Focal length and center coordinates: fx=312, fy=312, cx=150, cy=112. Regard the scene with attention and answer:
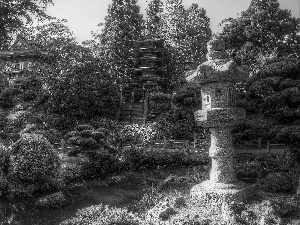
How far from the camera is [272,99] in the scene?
1509cm

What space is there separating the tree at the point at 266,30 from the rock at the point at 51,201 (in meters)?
20.5

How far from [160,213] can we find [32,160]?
4.99 metres

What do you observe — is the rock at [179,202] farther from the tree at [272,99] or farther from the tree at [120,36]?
the tree at [120,36]

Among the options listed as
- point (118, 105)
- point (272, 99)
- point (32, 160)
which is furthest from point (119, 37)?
point (32, 160)

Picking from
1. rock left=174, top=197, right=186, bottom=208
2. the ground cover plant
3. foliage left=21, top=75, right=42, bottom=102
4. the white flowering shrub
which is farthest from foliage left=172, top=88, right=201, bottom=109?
foliage left=21, top=75, right=42, bottom=102

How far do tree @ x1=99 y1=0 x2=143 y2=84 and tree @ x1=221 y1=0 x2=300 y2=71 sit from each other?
30.1 feet

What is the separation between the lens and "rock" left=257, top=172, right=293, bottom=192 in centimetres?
1020

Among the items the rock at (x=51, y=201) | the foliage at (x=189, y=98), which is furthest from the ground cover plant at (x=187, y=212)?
the foliage at (x=189, y=98)

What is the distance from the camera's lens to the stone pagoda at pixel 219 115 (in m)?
8.23

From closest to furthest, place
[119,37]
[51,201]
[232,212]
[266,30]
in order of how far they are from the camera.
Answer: [232,212]
[51,201]
[266,30]
[119,37]

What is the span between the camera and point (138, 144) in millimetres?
19125

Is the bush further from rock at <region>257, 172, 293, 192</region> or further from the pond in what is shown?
rock at <region>257, 172, 293, 192</region>

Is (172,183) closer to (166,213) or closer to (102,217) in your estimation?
(166,213)

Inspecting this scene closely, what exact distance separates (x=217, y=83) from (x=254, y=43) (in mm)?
21342
